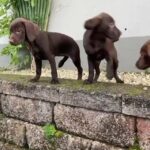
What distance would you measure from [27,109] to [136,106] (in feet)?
4.99

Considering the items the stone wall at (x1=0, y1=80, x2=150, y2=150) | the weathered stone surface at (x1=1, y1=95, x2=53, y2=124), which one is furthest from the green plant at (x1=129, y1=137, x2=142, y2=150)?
the weathered stone surface at (x1=1, y1=95, x2=53, y2=124)

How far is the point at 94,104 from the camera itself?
383 cm

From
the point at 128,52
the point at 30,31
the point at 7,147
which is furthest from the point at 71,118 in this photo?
the point at 128,52

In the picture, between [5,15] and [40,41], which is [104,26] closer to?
[40,41]

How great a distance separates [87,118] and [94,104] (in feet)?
0.61

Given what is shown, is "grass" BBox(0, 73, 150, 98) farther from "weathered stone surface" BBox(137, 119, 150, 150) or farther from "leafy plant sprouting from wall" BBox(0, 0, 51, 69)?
"leafy plant sprouting from wall" BBox(0, 0, 51, 69)

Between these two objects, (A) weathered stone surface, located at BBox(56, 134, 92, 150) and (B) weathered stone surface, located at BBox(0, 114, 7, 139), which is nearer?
(A) weathered stone surface, located at BBox(56, 134, 92, 150)

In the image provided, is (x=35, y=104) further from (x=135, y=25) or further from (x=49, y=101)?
(x=135, y=25)

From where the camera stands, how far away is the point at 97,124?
3.86m

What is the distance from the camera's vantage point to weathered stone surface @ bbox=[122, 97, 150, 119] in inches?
134

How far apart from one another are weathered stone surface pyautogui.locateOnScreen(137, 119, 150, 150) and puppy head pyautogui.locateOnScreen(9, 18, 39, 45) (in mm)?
1443

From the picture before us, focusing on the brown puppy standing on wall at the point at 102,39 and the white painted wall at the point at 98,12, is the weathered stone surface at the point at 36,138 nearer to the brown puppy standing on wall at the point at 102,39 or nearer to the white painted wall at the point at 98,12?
the brown puppy standing on wall at the point at 102,39

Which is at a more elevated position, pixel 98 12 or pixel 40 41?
pixel 98 12

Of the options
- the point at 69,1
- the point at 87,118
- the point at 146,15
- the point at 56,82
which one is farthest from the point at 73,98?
the point at 69,1
